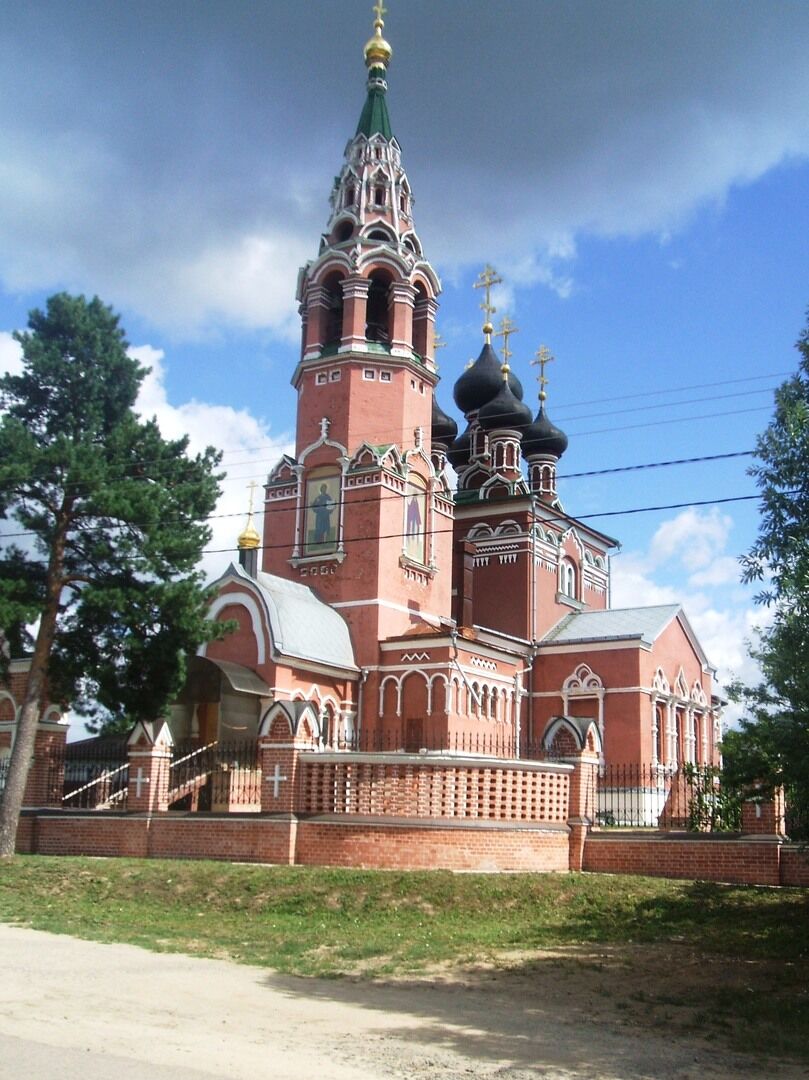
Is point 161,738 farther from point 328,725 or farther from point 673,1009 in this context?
point 673,1009

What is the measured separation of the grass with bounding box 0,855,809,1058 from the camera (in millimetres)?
10789

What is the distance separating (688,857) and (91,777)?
11.3 m

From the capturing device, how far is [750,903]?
13.7 meters

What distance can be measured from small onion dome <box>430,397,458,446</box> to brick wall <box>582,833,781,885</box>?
2568 centimetres

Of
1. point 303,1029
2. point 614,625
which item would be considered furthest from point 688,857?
point 614,625

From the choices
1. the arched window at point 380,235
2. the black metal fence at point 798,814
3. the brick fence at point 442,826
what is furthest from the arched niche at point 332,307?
the black metal fence at point 798,814

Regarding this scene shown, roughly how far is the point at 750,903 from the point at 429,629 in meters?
15.1

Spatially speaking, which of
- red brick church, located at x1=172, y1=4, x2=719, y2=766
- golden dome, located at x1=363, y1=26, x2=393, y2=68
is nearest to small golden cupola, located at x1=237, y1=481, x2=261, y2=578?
red brick church, located at x1=172, y1=4, x2=719, y2=766

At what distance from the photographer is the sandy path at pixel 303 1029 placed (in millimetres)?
6926

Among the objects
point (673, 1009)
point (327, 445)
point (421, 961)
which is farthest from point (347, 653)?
point (673, 1009)

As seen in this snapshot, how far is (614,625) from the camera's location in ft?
106

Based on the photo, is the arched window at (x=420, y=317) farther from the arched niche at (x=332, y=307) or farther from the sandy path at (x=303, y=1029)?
the sandy path at (x=303, y=1029)

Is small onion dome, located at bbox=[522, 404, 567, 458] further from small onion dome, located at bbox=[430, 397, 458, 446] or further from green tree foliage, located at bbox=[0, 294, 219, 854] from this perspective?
green tree foliage, located at bbox=[0, 294, 219, 854]

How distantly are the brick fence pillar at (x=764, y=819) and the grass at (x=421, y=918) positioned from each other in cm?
115
